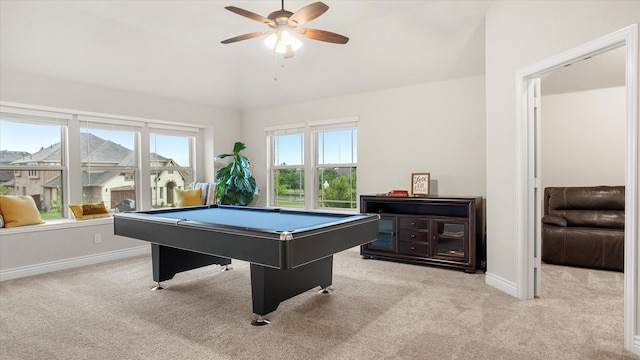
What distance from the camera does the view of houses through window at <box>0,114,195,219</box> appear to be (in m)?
4.39

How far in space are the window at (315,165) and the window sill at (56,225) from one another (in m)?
2.78

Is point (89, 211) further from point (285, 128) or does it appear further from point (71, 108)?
point (285, 128)

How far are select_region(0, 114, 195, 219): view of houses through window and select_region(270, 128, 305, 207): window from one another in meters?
1.50

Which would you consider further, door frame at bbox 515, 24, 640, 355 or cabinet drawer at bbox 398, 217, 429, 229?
cabinet drawer at bbox 398, 217, 429, 229

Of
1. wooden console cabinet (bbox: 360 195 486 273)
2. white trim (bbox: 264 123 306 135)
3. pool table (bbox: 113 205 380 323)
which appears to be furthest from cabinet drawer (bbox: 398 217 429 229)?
white trim (bbox: 264 123 306 135)

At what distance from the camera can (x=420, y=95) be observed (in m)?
4.84

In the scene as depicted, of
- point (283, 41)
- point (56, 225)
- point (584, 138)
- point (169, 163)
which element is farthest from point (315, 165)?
point (584, 138)

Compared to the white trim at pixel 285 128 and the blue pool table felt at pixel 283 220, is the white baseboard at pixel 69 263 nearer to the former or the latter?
the blue pool table felt at pixel 283 220

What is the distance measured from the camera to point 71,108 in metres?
4.48

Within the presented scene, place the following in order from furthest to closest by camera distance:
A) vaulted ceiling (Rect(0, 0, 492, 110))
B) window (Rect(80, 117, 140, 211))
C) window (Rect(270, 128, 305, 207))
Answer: window (Rect(270, 128, 305, 207)), window (Rect(80, 117, 140, 211)), vaulted ceiling (Rect(0, 0, 492, 110))

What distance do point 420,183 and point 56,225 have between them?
459 centimetres

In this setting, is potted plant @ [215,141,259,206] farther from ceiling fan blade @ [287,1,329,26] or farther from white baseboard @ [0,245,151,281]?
ceiling fan blade @ [287,1,329,26]

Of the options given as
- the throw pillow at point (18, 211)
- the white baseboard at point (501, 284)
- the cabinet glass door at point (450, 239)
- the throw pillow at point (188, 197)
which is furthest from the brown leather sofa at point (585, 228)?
the throw pillow at point (18, 211)

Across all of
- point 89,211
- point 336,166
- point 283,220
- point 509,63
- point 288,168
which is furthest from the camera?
point 288,168
